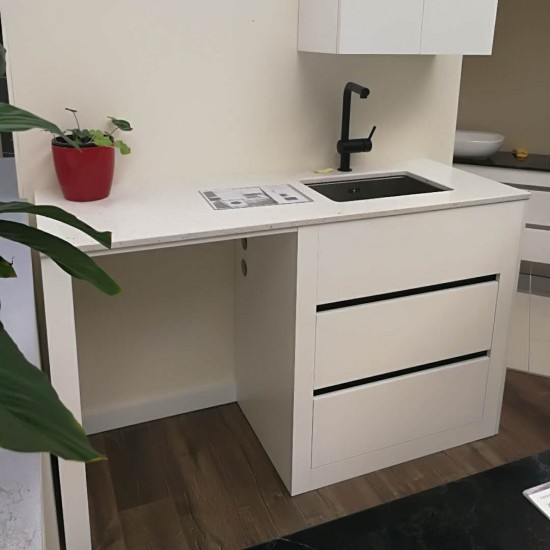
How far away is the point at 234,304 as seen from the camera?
2.50m

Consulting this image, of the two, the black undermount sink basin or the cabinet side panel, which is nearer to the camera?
the cabinet side panel

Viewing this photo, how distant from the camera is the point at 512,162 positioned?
3799mm

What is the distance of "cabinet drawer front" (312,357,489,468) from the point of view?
2.07 metres

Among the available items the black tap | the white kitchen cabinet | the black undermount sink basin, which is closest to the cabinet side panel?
the white kitchen cabinet

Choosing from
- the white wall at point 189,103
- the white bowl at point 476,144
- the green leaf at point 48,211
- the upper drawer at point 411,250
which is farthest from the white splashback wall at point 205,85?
the green leaf at point 48,211

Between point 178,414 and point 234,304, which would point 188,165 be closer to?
point 234,304

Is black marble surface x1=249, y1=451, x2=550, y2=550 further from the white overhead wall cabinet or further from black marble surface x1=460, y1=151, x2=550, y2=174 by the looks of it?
black marble surface x1=460, y1=151, x2=550, y2=174

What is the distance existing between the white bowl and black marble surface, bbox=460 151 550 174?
0.04 metres

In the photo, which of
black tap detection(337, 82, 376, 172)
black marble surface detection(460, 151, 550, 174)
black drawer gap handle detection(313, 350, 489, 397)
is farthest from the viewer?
black marble surface detection(460, 151, 550, 174)

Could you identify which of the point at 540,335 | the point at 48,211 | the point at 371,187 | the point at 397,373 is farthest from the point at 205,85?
the point at 540,335

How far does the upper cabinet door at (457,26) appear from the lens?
6.88ft

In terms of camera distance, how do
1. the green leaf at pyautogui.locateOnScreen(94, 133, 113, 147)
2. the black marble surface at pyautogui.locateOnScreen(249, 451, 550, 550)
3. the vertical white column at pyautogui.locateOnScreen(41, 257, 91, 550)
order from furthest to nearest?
the green leaf at pyautogui.locateOnScreen(94, 133, 113, 147), the vertical white column at pyautogui.locateOnScreen(41, 257, 91, 550), the black marble surface at pyautogui.locateOnScreen(249, 451, 550, 550)

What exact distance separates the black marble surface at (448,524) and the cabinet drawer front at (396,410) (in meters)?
1.00

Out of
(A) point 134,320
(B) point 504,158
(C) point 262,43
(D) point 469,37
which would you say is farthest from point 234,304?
(B) point 504,158
